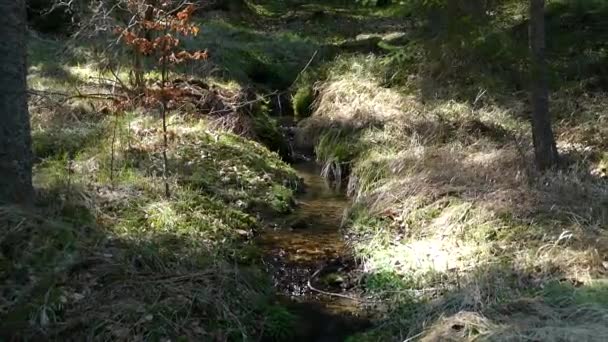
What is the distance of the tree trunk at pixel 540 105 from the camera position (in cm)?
801

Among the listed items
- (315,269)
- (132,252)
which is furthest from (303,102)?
(132,252)

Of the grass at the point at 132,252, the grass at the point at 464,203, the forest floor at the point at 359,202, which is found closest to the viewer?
the grass at the point at 132,252

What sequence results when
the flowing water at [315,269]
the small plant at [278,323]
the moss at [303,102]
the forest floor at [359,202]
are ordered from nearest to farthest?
1. the forest floor at [359,202]
2. the small plant at [278,323]
3. the flowing water at [315,269]
4. the moss at [303,102]

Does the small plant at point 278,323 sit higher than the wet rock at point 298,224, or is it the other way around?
the wet rock at point 298,224

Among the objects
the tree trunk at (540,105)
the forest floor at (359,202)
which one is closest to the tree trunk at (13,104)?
the forest floor at (359,202)

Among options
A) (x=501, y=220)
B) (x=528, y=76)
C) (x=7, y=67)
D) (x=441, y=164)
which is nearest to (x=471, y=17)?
(x=528, y=76)

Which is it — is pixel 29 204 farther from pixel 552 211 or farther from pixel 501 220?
pixel 552 211

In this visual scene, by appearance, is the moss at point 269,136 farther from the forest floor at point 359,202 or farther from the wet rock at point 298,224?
the wet rock at point 298,224

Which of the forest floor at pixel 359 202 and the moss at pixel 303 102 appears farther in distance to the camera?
the moss at pixel 303 102

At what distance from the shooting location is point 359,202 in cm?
916

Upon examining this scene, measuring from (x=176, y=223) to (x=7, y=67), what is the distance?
2337 mm

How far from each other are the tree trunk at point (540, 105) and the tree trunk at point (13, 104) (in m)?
5.24

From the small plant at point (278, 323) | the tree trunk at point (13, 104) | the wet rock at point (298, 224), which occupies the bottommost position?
the small plant at point (278, 323)

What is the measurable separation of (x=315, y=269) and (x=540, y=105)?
3252 millimetres
